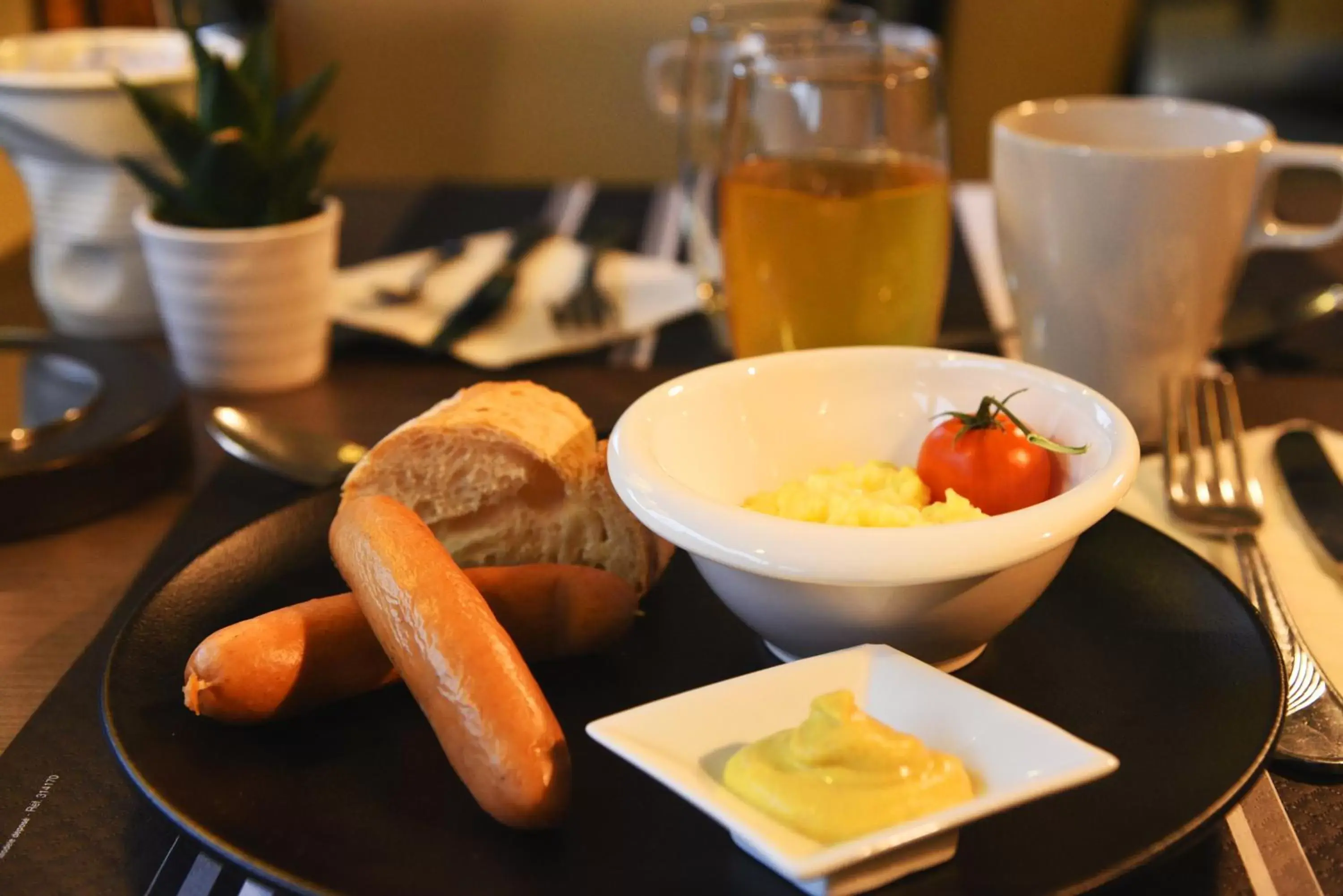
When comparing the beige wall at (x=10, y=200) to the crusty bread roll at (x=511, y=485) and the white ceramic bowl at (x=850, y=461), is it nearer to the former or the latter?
the crusty bread roll at (x=511, y=485)

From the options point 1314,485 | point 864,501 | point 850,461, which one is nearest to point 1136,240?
point 1314,485

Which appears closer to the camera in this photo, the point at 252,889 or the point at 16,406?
the point at 252,889

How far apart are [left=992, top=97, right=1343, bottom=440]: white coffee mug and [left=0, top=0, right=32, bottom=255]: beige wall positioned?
6.87 ft

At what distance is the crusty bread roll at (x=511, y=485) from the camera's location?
1042 mm

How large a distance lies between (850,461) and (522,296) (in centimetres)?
93

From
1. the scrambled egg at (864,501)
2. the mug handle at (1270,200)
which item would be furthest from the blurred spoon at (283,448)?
the mug handle at (1270,200)

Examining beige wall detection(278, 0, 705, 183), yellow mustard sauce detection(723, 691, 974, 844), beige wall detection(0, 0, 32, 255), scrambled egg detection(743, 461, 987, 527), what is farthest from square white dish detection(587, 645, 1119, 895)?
beige wall detection(278, 0, 705, 183)

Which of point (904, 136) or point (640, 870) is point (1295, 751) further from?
point (904, 136)

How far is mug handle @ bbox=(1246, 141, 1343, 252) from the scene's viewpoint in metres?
1.38

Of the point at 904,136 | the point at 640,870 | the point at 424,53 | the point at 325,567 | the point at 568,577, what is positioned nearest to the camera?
the point at 640,870

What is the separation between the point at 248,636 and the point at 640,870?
34 centimetres

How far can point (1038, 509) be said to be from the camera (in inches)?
31.9

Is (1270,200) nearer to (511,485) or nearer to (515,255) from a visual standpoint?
(511,485)

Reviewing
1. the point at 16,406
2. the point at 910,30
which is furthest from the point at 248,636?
the point at 910,30
